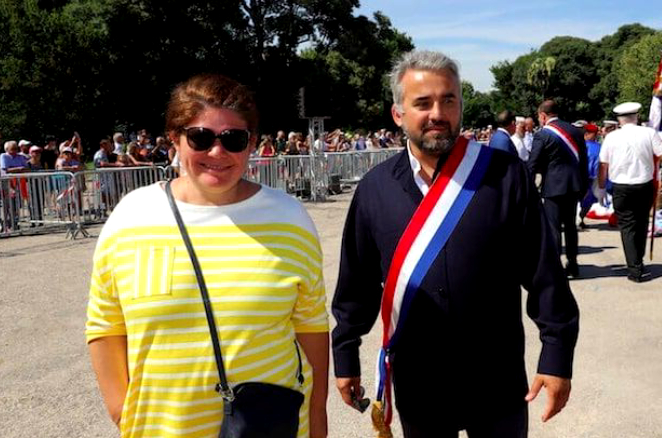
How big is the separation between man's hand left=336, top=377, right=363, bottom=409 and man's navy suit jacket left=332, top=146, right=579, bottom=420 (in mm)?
202

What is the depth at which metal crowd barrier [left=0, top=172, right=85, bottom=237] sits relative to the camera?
11.4m

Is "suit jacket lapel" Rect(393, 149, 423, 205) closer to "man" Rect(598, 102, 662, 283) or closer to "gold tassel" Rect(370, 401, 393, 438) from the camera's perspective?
"gold tassel" Rect(370, 401, 393, 438)

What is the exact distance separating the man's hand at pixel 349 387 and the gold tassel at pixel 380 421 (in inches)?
3.3

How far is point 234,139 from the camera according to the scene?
196 cm

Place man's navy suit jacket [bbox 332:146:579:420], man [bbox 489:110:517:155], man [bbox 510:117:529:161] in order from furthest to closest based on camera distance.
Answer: man [bbox 510:117:529:161], man [bbox 489:110:517:155], man's navy suit jacket [bbox 332:146:579:420]

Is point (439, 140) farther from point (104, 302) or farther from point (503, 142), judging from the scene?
point (503, 142)

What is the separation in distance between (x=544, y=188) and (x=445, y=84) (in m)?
5.37

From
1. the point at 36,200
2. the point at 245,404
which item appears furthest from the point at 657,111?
the point at 36,200

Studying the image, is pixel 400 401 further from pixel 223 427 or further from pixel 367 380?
pixel 367 380

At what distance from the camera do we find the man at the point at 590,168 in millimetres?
10959

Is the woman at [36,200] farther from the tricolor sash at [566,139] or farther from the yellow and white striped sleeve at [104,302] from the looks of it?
the yellow and white striped sleeve at [104,302]

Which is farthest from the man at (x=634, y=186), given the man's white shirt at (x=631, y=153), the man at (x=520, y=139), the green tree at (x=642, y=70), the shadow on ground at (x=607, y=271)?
the green tree at (x=642, y=70)

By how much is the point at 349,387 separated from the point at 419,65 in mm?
1209

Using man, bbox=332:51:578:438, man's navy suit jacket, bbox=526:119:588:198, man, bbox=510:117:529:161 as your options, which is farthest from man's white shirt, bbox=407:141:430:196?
man, bbox=510:117:529:161
